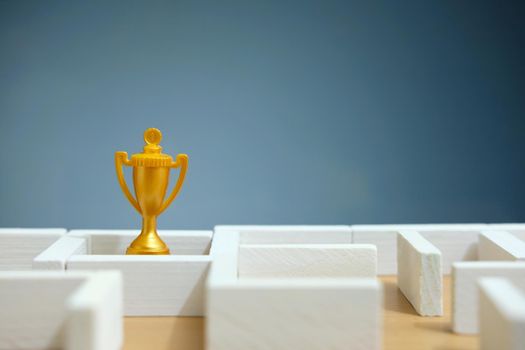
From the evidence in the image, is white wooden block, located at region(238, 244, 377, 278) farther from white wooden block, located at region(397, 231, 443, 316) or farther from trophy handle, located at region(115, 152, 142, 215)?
trophy handle, located at region(115, 152, 142, 215)

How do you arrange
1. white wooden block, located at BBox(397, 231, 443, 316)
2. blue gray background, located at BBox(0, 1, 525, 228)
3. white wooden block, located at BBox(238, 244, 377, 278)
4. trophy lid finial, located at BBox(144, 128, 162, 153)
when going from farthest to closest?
blue gray background, located at BBox(0, 1, 525, 228) → trophy lid finial, located at BBox(144, 128, 162, 153) → white wooden block, located at BBox(238, 244, 377, 278) → white wooden block, located at BBox(397, 231, 443, 316)

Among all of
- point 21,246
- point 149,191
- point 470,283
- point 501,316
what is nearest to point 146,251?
point 149,191

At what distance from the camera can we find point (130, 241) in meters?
2.00

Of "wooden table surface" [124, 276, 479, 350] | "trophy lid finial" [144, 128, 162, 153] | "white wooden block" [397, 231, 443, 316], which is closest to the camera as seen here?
"wooden table surface" [124, 276, 479, 350]

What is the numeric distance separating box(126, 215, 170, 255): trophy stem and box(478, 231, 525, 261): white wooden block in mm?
789

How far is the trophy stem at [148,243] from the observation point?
1833 mm

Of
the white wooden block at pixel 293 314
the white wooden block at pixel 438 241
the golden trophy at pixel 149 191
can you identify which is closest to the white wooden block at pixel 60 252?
the golden trophy at pixel 149 191

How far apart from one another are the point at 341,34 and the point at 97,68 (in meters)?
1.13

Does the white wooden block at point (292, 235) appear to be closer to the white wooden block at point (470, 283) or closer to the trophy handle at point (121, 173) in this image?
the trophy handle at point (121, 173)

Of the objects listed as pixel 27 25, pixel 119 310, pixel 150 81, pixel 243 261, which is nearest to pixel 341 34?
pixel 150 81

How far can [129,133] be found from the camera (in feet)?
11.5

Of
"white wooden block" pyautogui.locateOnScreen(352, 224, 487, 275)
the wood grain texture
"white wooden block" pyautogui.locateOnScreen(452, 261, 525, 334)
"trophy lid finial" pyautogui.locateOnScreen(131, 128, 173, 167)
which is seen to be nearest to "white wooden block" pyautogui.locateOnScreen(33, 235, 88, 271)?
"trophy lid finial" pyautogui.locateOnScreen(131, 128, 173, 167)

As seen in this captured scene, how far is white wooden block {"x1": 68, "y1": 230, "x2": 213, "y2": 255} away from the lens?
199 centimetres

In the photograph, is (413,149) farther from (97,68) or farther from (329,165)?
(97,68)
